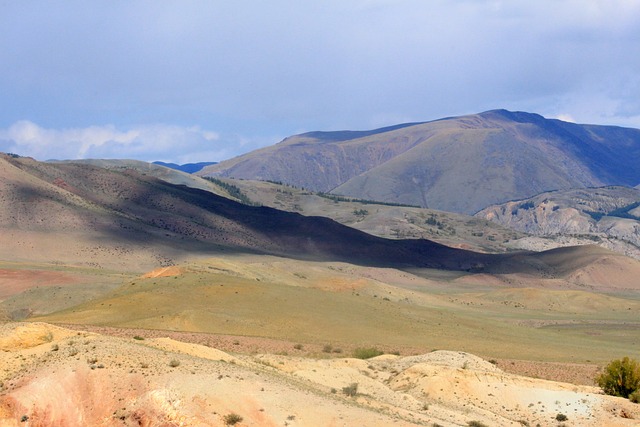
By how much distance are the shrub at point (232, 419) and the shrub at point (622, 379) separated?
694 inches

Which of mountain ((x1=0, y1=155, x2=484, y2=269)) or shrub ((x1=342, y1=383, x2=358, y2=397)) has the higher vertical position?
mountain ((x1=0, y1=155, x2=484, y2=269))

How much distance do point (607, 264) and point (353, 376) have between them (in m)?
107

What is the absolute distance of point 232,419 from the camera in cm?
1844

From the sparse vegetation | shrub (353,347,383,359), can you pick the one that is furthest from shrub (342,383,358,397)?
shrub (353,347,383,359)

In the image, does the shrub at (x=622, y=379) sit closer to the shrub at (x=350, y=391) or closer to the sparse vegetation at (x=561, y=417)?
the sparse vegetation at (x=561, y=417)

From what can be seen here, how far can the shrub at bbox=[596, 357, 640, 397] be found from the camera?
101 feet

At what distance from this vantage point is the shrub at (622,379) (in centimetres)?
3081

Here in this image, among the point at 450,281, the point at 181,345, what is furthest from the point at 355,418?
the point at 450,281

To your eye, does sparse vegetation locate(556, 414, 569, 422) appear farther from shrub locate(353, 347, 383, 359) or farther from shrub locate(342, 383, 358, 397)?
shrub locate(353, 347, 383, 359)

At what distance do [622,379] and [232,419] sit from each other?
18.3 meters

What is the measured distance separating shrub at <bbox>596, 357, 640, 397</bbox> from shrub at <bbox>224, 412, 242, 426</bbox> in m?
17.6

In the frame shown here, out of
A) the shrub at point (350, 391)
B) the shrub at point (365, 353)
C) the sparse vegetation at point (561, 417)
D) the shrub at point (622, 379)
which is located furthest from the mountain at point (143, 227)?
the sparse vegetation at point (561, 417)

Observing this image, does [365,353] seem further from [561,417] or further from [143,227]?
[143,227]

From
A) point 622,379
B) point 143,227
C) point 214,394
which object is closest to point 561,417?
point 622,379
